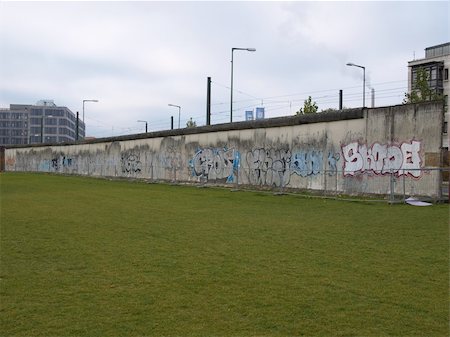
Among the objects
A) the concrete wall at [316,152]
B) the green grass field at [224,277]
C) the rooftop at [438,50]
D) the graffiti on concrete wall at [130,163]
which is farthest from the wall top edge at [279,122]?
the rooftop at [438,50]

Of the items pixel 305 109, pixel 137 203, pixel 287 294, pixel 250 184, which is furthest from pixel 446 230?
pixel 305 109

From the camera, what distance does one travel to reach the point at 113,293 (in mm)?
6273

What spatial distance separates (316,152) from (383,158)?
13.0ft

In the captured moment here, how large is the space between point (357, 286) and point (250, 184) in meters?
21.7

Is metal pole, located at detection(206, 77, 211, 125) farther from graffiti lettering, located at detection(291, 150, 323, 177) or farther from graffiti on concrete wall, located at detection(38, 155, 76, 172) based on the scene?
graffiti on concrete wall, located at detection(38, 155, 76, 172)

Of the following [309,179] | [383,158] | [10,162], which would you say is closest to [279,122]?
[309,179]

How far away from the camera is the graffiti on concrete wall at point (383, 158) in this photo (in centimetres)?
1917

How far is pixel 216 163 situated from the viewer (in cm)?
3177

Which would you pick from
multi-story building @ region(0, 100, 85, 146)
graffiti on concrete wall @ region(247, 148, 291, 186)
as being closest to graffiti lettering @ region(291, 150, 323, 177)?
graffiti on concrete wall @ region(247, 148, 291, 186)

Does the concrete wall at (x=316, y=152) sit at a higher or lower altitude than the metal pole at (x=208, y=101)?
lower

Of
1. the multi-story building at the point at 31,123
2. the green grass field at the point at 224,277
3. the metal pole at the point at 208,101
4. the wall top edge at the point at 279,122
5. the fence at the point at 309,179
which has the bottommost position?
the green grass field at the point at 224,277

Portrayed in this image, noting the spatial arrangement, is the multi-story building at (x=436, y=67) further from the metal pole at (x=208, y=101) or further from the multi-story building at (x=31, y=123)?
the multi-story building at (x=31, y=123)

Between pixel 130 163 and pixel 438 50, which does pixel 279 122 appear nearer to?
pixel 130 163

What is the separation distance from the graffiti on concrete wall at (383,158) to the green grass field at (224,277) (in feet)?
19.9
